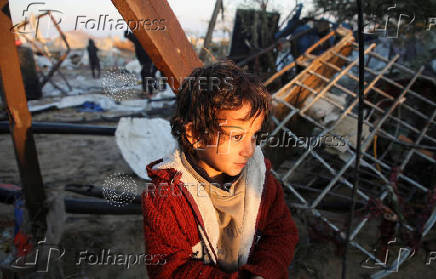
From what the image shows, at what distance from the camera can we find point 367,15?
6840 mm

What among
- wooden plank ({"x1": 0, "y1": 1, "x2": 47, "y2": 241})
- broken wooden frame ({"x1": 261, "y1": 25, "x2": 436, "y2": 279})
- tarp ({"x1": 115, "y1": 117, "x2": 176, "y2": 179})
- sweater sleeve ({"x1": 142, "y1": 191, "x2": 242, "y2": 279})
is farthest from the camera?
tarp ({"x1": 115, "y1": 117, "x2": 176, "y2": 179})

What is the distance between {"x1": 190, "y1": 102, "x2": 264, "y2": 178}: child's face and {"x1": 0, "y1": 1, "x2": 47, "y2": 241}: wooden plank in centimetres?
122

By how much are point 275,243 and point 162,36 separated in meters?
0.94

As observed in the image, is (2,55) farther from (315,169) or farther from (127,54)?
(127,54)

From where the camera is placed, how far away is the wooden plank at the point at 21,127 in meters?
1.43

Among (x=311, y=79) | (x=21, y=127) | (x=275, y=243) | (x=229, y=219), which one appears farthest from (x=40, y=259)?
(x=311, y=79)

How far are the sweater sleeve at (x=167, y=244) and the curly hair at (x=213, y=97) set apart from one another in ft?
0.81

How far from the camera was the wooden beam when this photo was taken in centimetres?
98

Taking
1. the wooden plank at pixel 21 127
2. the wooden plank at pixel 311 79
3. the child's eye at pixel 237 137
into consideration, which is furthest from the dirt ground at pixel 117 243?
the child's eye at pixel 237 137

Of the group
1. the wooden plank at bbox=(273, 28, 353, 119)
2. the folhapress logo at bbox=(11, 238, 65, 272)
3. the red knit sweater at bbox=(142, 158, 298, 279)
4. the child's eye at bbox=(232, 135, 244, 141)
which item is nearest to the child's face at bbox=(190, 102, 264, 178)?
the child's eye at bbox=(232, 135, 244, 141)

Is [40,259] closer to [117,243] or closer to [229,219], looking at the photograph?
[117,243]

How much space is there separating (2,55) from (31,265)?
1.19 metres

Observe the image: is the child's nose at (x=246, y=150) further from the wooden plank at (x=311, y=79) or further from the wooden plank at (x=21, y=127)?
the wooden plank at (x=311, y=79)

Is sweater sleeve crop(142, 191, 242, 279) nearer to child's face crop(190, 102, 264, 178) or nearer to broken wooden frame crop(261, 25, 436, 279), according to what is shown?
child's face crop(190, 102, 264, 178)
